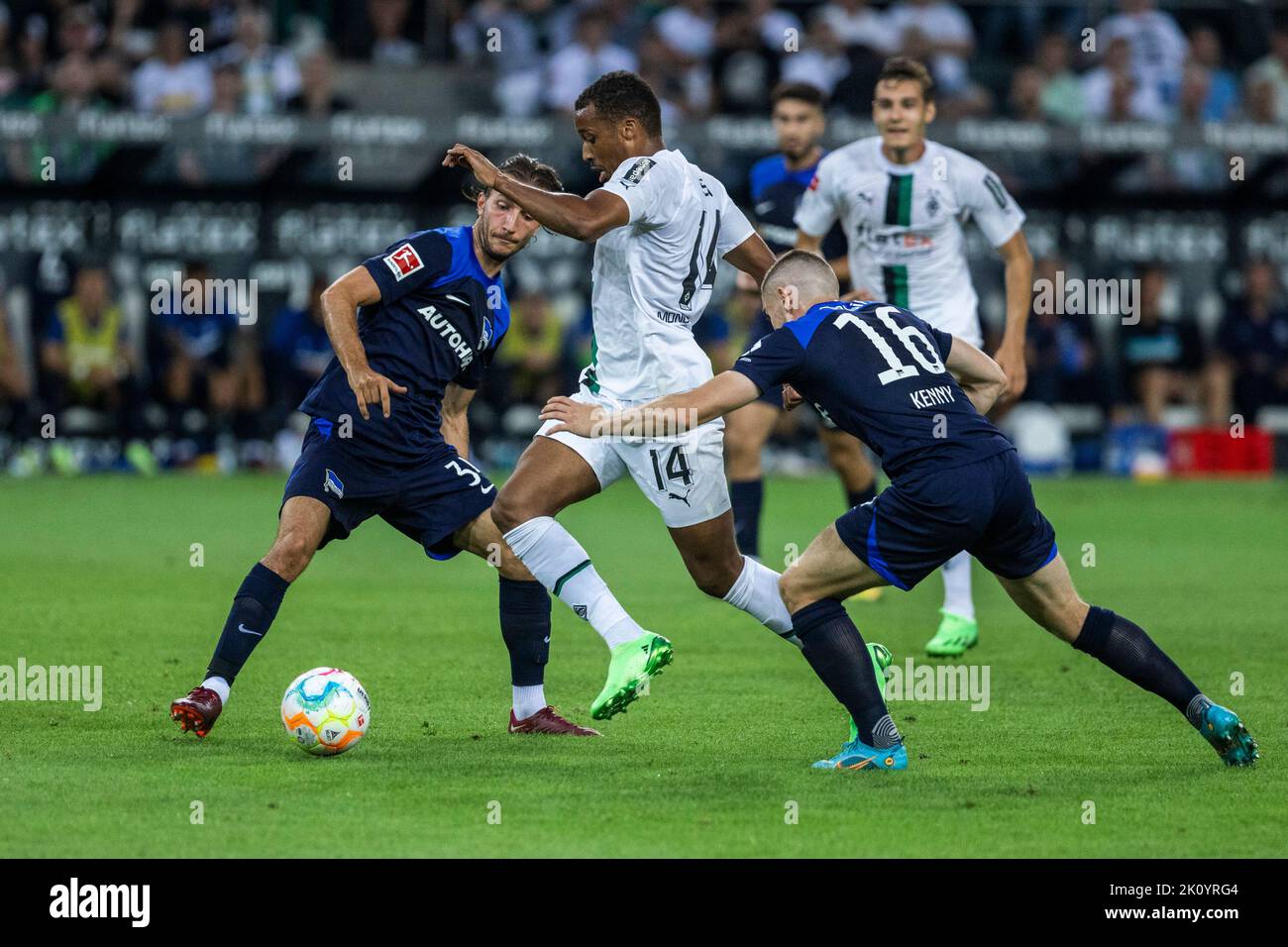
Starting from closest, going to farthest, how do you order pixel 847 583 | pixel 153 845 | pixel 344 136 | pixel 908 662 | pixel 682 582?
pixel 153 845
pixel 847 583
pixel 908 662
pixel 682 582
pixel 344 136


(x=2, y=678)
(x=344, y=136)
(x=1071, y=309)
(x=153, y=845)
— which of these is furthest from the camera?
(x=1071, y=309)

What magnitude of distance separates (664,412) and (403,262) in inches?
58.5

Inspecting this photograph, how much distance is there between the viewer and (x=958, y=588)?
9.03m

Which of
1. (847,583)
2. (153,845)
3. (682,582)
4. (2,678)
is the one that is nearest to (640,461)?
(847,583)

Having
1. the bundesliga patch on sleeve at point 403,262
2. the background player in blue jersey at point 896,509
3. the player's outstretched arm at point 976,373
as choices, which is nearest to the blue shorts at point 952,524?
the background player in blue jersey at point 896,509

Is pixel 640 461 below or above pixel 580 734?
above

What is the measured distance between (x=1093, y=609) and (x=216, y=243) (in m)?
15.0

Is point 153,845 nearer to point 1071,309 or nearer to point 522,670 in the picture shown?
point 522,670

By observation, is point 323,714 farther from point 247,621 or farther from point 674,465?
point 674,465

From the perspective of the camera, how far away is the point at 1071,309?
68.3 feet

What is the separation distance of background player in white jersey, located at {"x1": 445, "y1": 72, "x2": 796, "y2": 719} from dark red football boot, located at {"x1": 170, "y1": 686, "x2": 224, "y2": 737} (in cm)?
117

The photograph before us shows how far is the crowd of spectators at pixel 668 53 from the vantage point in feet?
62.2

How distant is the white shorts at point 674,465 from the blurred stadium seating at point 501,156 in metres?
12.3

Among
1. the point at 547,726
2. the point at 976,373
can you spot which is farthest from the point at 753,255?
the point at 547,726
